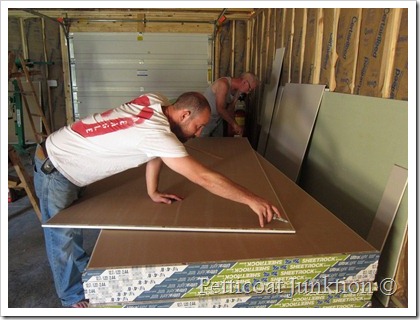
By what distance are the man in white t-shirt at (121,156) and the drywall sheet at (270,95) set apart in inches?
110

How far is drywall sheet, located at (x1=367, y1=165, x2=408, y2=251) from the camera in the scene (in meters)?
1.69

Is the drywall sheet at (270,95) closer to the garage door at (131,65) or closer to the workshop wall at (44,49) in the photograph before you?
the garage door at (131,65)

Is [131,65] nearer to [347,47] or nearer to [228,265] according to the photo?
[347,47]

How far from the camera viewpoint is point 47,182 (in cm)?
176

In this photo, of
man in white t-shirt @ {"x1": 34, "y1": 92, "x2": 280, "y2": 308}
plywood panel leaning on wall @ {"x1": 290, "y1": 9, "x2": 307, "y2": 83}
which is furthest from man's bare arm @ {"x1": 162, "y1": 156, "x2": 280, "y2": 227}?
plywood panel leaning on wall @ {"x1": 290, "y1": 9, "x2": 307, "y2": 83}

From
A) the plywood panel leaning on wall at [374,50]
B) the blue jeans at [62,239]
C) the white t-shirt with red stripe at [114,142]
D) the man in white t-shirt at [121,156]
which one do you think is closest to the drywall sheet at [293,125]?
the plywood panel leaning on wall at [374,50]

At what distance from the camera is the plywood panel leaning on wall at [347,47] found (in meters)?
2.35

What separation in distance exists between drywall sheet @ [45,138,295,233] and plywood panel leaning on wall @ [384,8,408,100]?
3.11ft

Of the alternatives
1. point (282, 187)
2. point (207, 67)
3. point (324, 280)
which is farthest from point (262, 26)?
point (324, 280)

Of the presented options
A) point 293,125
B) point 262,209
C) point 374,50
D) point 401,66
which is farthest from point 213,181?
point 293,125

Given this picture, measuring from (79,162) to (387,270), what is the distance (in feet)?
5.98

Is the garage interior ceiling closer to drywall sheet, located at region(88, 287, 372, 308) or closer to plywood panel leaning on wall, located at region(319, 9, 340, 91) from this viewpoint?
plywood panel leaning on wall, located at region(319, 9, 340, 91)

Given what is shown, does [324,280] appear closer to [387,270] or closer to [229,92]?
[387,270]

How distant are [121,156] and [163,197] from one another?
14.0 inches
